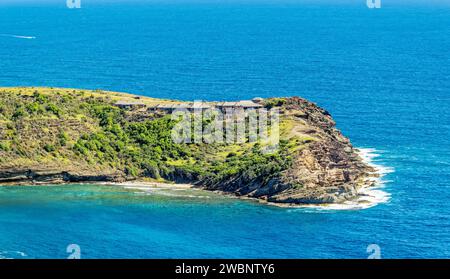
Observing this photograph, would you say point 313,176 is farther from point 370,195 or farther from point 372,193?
point 372,193

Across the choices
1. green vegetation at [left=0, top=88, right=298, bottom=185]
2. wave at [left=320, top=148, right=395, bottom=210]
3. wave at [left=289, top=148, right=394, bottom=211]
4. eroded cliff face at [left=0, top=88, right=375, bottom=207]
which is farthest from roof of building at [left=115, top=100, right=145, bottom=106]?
wave at [left=289, top=148, right=394, bottom=211]

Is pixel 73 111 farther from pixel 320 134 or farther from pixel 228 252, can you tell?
pixel 228 252

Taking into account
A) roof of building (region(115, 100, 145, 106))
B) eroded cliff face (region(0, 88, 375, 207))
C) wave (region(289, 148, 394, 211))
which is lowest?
wave (region(289, 148, 394, 211))

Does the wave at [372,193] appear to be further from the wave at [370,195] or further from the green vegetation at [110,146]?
the green vegetation at [110,146]

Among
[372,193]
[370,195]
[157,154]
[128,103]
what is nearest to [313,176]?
[370,195]

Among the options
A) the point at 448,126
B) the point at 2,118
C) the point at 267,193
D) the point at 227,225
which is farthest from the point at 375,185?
the point at 2,118

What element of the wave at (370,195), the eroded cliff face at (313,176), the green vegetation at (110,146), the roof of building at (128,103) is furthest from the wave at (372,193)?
the roof of building at (128,103)

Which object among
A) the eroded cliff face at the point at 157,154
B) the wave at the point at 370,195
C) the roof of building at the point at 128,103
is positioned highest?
the roof of building at the point at 128,103

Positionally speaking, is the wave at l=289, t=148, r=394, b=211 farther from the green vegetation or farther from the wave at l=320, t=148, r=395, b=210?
the green vegetation
